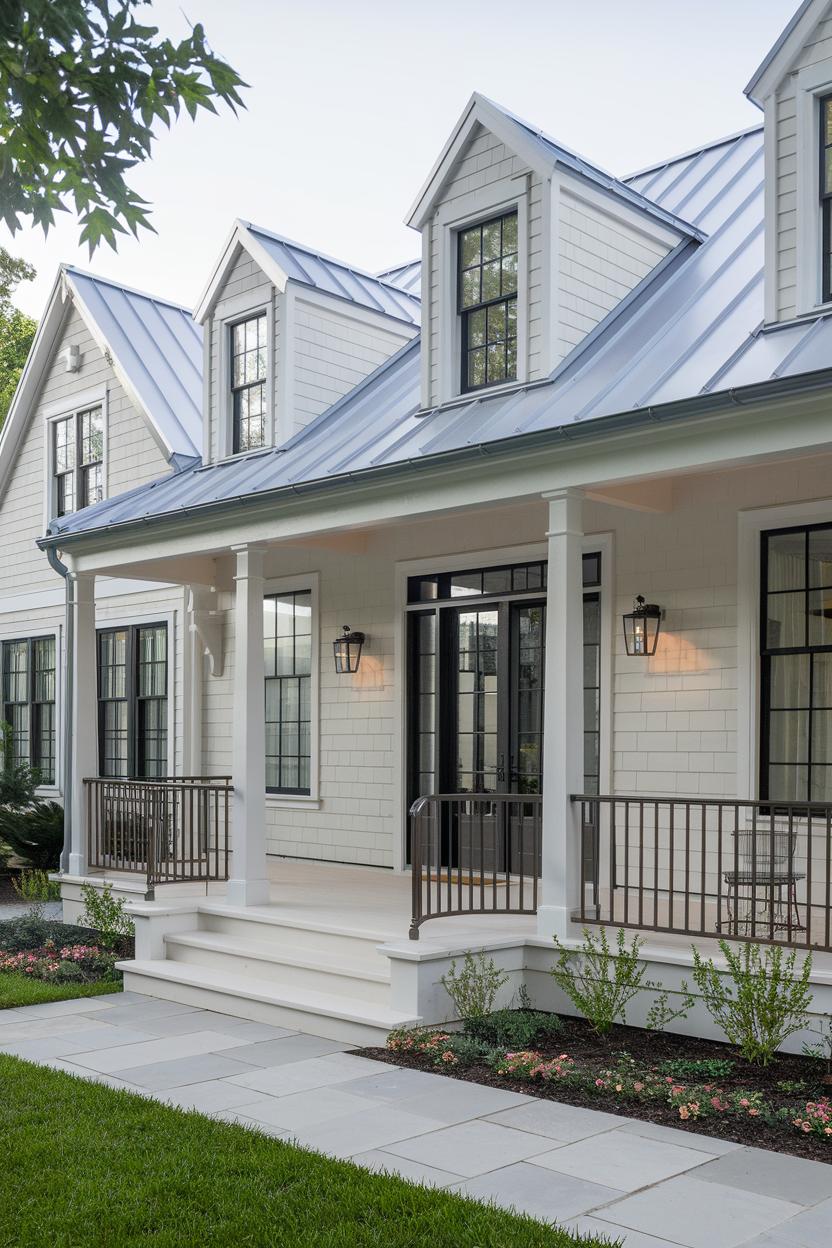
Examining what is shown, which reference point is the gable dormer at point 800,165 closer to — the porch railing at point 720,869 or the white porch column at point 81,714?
the porch railing at point 720,869

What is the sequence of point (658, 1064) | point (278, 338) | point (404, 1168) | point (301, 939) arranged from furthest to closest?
point (278, 338)
point (301, 939)
point (658, 1064)
point (404, 1168)

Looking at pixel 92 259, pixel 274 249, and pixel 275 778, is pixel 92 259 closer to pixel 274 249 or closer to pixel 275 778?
pixel 274 249

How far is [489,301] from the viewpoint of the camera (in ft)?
31.3

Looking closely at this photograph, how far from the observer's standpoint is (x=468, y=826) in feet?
34.4

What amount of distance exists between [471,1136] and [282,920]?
11.3 ft

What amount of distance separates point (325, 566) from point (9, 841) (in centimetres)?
502

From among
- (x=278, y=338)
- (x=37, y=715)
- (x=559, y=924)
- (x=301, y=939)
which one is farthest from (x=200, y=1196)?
(x=37, y=715)

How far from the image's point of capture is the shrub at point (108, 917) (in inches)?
389

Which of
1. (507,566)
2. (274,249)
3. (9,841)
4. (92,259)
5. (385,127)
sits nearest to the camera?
(92,259)

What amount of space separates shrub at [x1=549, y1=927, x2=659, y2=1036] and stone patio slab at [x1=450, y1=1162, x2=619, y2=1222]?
2017 mm

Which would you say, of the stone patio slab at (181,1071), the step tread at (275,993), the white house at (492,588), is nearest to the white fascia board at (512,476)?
the white house at (492,588)

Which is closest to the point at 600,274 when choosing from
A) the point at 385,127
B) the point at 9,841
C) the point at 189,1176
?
the point at 189,1176

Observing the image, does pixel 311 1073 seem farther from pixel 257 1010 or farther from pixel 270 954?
pixel 270 954

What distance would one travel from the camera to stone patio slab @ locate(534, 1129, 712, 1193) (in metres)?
4.81
